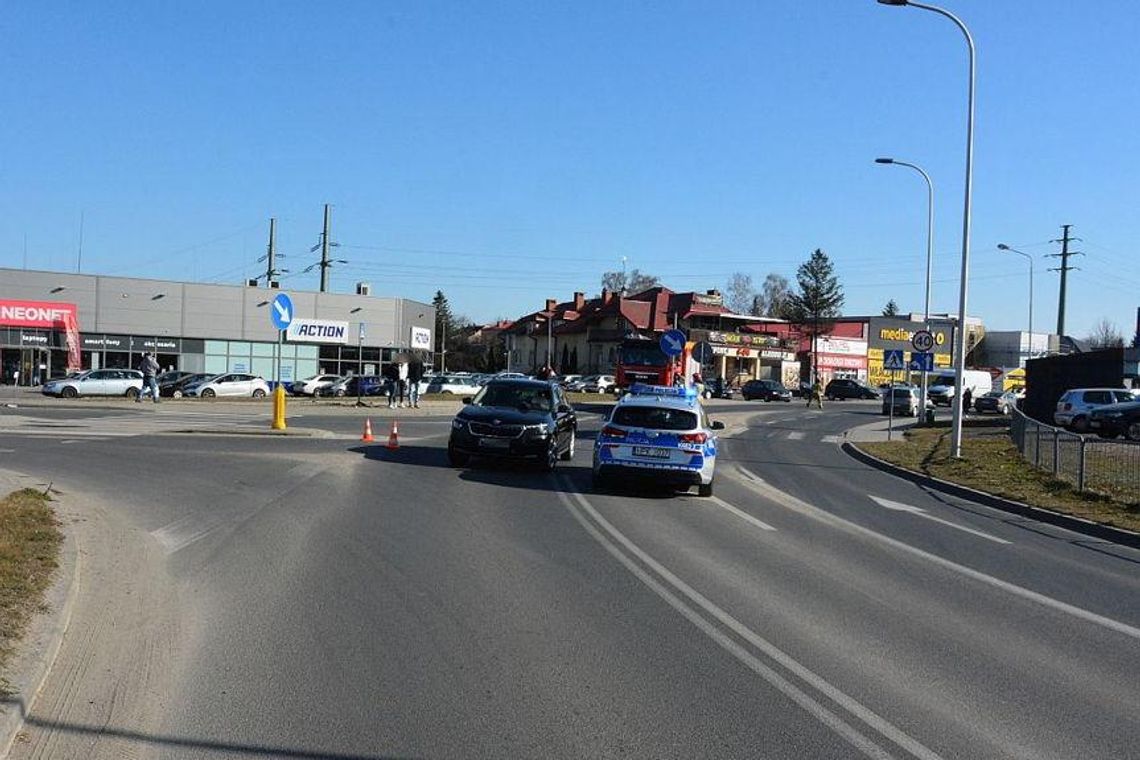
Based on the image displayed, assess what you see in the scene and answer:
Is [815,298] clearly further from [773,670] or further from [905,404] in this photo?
[773,670]

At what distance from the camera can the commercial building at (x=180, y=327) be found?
201 feet

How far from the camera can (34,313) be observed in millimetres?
61219

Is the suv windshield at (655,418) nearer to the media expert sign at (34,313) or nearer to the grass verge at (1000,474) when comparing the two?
the grass verge at (1000,474)

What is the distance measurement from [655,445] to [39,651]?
35.6 ft

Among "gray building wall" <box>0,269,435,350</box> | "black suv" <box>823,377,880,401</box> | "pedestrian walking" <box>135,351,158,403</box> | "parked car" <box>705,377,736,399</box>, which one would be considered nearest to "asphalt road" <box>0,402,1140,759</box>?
"pedestrian walking" <box>135,351,158,403</box>

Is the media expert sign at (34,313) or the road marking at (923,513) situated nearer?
the road marking at (923,513)

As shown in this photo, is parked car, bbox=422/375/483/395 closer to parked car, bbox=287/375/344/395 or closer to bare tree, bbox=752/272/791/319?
parked car, bbox=287/375/344/395

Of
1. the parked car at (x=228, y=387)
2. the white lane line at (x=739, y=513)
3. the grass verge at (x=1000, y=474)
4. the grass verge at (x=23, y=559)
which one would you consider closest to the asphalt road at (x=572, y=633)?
the white lane line at (x=739, y=513)

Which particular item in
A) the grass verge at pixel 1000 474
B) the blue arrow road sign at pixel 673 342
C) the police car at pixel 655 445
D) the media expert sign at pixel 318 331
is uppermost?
the media expert sign at pixel 318 331

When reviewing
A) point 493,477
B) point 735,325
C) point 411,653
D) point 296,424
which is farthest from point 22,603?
point 735,325

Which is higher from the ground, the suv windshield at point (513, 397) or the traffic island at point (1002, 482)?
the suv windshield at point (513, 397)

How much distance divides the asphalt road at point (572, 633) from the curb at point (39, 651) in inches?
4.3

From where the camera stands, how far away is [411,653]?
6609mm

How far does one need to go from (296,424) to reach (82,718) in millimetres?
25123
